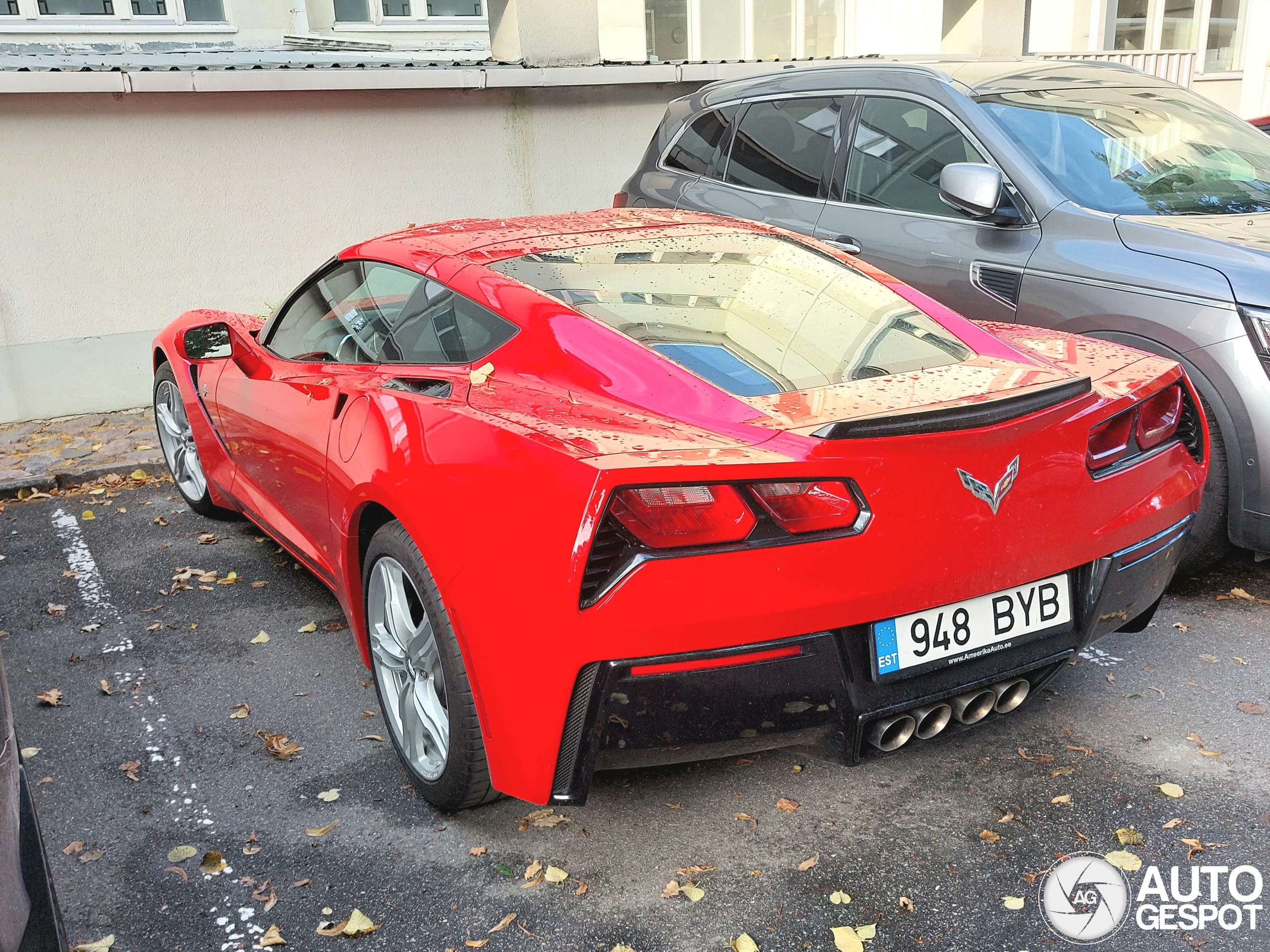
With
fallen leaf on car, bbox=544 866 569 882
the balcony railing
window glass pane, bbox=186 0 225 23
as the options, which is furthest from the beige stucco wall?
the balcony railing

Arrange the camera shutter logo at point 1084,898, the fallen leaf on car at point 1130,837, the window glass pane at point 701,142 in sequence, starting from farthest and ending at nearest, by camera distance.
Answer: the window glass pane at point 701,142
the fallen leaf on car at point 1130,837
the camera shutter logo at point 1084,898

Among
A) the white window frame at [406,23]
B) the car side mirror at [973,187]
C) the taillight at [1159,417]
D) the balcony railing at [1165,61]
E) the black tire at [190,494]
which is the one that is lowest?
the black tire at [190,494]

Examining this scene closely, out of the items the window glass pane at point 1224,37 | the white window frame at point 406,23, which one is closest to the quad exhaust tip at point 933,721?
the white window frame at point 406,23

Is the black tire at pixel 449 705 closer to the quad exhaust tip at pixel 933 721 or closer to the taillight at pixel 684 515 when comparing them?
the taillight at pixel 684 515

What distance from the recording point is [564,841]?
2752 mm

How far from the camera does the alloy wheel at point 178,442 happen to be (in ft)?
17.2

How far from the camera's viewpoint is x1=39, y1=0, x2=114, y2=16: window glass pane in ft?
43.4

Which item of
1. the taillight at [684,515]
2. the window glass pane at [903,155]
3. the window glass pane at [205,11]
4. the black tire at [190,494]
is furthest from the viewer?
the window glass pane at [205,11]

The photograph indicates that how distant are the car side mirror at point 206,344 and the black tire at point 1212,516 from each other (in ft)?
11.1

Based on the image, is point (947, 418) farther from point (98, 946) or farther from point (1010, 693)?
point (98, 946)

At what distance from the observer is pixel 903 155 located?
4.93 meters

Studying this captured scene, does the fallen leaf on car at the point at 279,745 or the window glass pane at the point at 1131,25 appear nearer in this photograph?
the fallen leaf on car at the point at 279,745

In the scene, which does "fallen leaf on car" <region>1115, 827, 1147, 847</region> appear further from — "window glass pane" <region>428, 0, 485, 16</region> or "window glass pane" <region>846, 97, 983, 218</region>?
"window glass pane" <region>428, 0, 485, 16</region>

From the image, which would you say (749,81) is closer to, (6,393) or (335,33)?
(6,393)
